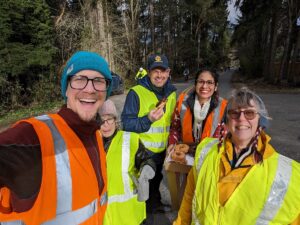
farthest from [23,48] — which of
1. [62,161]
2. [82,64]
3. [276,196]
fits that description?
[276,196]

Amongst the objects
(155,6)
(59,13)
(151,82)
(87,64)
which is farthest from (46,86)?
(155,6)

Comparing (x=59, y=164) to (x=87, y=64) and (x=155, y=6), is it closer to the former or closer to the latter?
(x=87, y=64)

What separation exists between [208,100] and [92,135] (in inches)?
72.8

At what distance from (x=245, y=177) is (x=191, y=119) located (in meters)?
1.45

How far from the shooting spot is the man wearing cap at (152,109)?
2973mm

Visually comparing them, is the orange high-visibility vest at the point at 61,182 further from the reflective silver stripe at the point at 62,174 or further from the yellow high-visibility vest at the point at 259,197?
the yellow high-visibility vest at the point at 259,197

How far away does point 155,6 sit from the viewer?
3709cm

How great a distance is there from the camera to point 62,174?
1.14 meters

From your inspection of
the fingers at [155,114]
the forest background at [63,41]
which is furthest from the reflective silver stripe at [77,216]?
the forest background at [63,41]

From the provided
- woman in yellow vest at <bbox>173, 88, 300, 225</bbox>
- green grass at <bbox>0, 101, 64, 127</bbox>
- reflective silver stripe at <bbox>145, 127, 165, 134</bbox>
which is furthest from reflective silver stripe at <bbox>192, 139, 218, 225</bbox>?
green grass at <bbox>0, 101, 64, 127</bbox>

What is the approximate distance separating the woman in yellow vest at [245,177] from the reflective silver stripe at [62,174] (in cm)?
91

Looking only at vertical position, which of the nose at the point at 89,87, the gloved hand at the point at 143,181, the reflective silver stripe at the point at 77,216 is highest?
the nose at the point at 89,87

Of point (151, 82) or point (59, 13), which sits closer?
point (151, 82)

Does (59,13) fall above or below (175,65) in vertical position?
above
